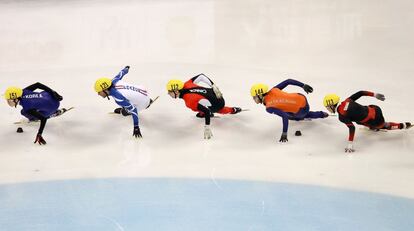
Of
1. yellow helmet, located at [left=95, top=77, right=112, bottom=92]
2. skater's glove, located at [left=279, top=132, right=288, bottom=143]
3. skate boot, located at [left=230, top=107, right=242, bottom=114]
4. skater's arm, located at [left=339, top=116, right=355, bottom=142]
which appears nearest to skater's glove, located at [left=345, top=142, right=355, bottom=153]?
skater's arm, located at [left=339, top=116, right=355, bottom=142]

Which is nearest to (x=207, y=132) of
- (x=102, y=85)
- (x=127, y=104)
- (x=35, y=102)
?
(x=127, y=104)

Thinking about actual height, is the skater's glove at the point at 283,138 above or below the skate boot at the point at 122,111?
below

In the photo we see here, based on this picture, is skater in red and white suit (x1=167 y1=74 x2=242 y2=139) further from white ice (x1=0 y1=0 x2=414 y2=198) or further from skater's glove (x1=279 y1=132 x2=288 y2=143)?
skater's glove (x1=279 y1=132 x2=288 y2=143)

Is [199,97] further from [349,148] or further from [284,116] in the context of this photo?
[349,148]

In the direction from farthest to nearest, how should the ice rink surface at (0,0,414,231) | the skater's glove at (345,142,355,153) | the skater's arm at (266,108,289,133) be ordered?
the skater's arm at (266,108,289,133) → the skater's glove at (345,142,355,153) → the ice rink surface at (0,0,414,231)

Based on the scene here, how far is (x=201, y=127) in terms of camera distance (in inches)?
343

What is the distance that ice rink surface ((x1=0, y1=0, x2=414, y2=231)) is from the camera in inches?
262

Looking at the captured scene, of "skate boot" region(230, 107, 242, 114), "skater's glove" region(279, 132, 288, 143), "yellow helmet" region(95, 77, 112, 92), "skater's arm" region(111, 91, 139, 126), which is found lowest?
"skater's glove" region(279, 132, 288, 143)

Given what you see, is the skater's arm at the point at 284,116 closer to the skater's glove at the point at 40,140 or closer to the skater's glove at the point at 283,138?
the skater's glove at the point at 283,138

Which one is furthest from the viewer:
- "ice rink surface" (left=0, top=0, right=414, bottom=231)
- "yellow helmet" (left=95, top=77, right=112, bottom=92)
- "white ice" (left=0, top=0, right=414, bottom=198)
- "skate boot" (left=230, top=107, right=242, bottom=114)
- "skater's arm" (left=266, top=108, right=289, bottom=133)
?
"skate boot" (left=230, top=107, right=242, bottom=114)

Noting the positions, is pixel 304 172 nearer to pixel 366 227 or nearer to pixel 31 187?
pixel 366 227

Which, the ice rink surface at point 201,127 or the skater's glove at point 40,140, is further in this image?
the skater's glove at point 40,140

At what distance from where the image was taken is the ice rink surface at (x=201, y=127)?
666 centimetres

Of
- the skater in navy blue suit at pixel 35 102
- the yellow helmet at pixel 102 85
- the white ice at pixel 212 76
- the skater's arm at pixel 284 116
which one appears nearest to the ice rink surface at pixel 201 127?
the white ice at pixel 212 76
